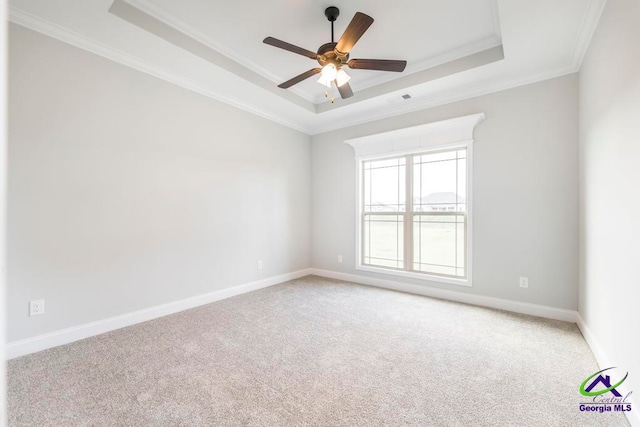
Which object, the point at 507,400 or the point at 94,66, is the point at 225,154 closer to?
the point at 94,66

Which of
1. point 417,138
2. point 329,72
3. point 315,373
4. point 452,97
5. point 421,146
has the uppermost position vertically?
point 452,97

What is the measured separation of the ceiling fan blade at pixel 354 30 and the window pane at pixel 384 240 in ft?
8.29

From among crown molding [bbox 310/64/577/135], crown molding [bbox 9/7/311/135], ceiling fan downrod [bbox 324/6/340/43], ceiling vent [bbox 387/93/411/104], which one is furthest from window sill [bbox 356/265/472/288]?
ceiling fan downrod [bbox 324/6/340/43]

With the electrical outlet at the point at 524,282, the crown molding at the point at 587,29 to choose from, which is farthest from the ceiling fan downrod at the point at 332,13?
the electrical outlet at the point at 524,282

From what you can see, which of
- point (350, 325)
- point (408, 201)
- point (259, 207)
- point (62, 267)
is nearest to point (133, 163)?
point (62, 267)

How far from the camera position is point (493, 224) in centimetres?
322

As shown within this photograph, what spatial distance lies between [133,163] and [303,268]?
2952mm

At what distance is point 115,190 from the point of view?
104 inches

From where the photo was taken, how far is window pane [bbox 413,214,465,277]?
355 cm

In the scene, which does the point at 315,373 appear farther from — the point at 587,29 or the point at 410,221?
the point at 587,29

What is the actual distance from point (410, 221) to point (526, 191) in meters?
1.38

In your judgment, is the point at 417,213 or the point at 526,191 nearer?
the point at 526,191

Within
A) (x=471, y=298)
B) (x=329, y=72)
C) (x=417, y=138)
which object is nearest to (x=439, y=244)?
(x=471, y=298)

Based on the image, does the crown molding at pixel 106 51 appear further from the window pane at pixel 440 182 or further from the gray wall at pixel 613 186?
the gray wall at pixel 613 186
